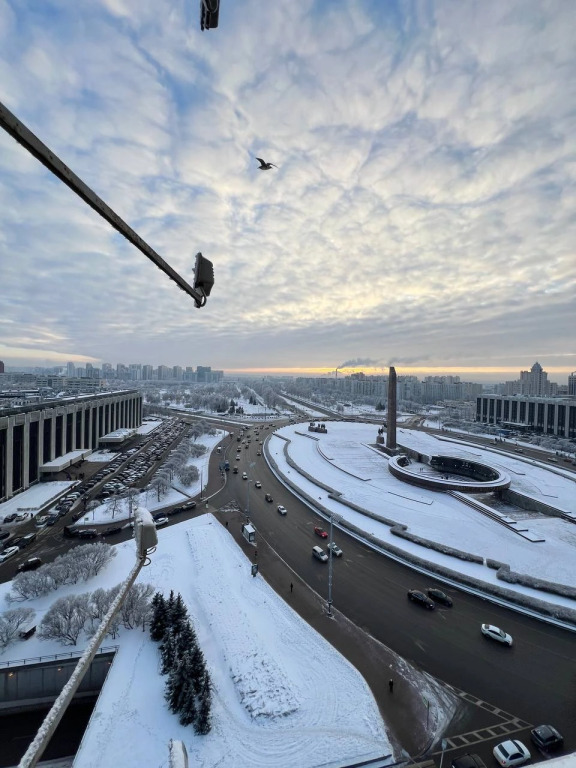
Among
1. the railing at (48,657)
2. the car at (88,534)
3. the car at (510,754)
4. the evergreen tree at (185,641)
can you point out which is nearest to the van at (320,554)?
the evergreen tree at (185,641)

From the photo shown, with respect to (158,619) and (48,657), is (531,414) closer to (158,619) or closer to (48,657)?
(158,619)

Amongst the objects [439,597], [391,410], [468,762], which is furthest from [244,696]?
[391,410]

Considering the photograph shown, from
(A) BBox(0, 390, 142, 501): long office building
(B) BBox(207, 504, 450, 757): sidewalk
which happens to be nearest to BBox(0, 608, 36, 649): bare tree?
(B) BBox(207, 504, 450, 757): sidewalk

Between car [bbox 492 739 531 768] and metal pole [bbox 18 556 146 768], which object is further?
car [bbox 492 739 531 768]

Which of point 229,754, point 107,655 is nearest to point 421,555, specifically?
point 229,754

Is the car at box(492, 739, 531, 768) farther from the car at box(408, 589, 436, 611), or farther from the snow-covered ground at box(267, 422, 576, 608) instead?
the snow-covered ground at box(267, 422, 576, 608)

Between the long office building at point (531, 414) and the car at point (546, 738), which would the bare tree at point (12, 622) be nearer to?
the car at point (546, 738)
